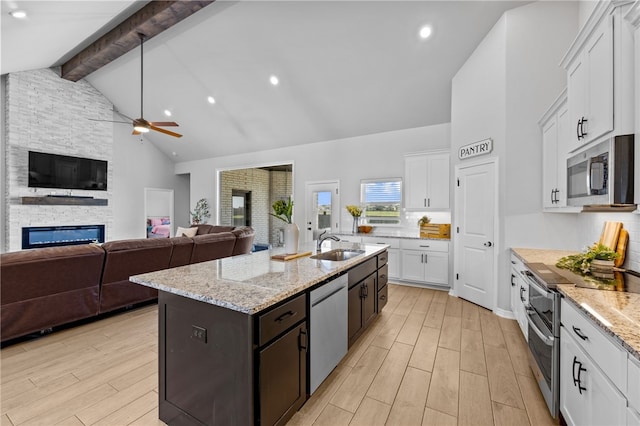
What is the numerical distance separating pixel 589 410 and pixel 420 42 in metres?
4.28

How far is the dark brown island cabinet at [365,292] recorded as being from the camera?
2.46m

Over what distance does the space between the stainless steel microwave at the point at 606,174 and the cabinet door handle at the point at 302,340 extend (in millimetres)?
1943

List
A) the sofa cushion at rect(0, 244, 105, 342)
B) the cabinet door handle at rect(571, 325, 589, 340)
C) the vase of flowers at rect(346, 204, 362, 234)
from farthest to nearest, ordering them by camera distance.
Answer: the vase of flowers at rect(346, 204, 362, 234) → the sofa cushion at rect(0, 244, 105, 342) → the cabinet door handle at rect(571, 325, 589, 340)

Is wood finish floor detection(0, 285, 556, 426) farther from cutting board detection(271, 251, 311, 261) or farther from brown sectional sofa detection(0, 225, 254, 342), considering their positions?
cutting board detection(271, 251, 311, 261)

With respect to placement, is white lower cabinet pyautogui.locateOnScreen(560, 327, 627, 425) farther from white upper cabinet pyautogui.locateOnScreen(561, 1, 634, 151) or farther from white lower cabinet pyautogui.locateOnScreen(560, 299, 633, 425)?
white upper cabinet pyautogui.locateOnScreen(561, 1, 634, 151)

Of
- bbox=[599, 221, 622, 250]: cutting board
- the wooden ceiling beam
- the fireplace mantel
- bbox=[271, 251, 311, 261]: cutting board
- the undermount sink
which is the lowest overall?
the undermount sink

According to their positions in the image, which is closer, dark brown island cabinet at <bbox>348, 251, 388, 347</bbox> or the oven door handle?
the oven door handle

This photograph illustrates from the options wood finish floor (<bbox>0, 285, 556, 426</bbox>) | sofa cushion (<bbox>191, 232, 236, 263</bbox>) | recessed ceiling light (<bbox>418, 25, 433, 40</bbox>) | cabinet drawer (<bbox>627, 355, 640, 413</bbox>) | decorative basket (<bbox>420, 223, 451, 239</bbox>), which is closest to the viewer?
cabinet drawer (<bbox>627, 355, 640, 413</bbox>)

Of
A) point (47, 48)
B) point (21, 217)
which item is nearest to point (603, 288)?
point (47, 48)

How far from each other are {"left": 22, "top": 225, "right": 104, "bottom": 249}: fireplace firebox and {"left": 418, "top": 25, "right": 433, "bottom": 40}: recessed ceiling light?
8449mm

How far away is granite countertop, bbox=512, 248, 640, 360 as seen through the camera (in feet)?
A: 3.27

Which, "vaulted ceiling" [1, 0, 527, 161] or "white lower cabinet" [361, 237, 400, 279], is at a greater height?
"vaulted ceiling" [1, 0, 527, 161]

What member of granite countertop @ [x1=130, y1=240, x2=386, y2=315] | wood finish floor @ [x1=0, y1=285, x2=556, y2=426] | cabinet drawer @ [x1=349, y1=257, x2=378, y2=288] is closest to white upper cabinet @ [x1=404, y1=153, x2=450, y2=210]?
wood finish floor @ [x1=0, y1=285, x2=556, y2=426]

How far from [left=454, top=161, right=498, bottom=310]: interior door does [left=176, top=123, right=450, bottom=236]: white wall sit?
142 centimetres
